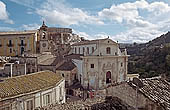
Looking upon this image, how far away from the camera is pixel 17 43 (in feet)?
152

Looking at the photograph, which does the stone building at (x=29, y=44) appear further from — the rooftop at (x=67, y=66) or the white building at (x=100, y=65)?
the white building at (x=100, y=65)

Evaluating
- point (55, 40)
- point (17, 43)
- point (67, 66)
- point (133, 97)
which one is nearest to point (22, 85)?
point (133, 97)

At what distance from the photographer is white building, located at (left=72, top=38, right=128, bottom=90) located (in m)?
28.7

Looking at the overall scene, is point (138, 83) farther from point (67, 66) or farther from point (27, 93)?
point (67, 66)

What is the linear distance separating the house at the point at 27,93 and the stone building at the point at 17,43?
32158mm

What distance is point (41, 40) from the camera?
45.6 meters

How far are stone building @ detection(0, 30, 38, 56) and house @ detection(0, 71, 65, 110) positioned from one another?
32.2m

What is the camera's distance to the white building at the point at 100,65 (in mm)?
28656

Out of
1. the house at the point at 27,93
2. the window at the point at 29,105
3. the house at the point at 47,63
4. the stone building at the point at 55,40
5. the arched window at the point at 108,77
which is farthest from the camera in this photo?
the stone building at the point at 55,40

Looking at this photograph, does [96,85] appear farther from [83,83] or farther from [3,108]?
[3,108]

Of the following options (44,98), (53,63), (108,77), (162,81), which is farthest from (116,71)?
(162,81)

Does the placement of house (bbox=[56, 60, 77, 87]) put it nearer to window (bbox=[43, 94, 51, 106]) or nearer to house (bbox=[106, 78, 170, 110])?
window (bbox=[43, 94, 51, 106])

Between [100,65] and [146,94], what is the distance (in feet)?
74.2

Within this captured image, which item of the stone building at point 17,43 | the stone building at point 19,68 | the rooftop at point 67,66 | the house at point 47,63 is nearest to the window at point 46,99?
the rooftop at point 67,66
